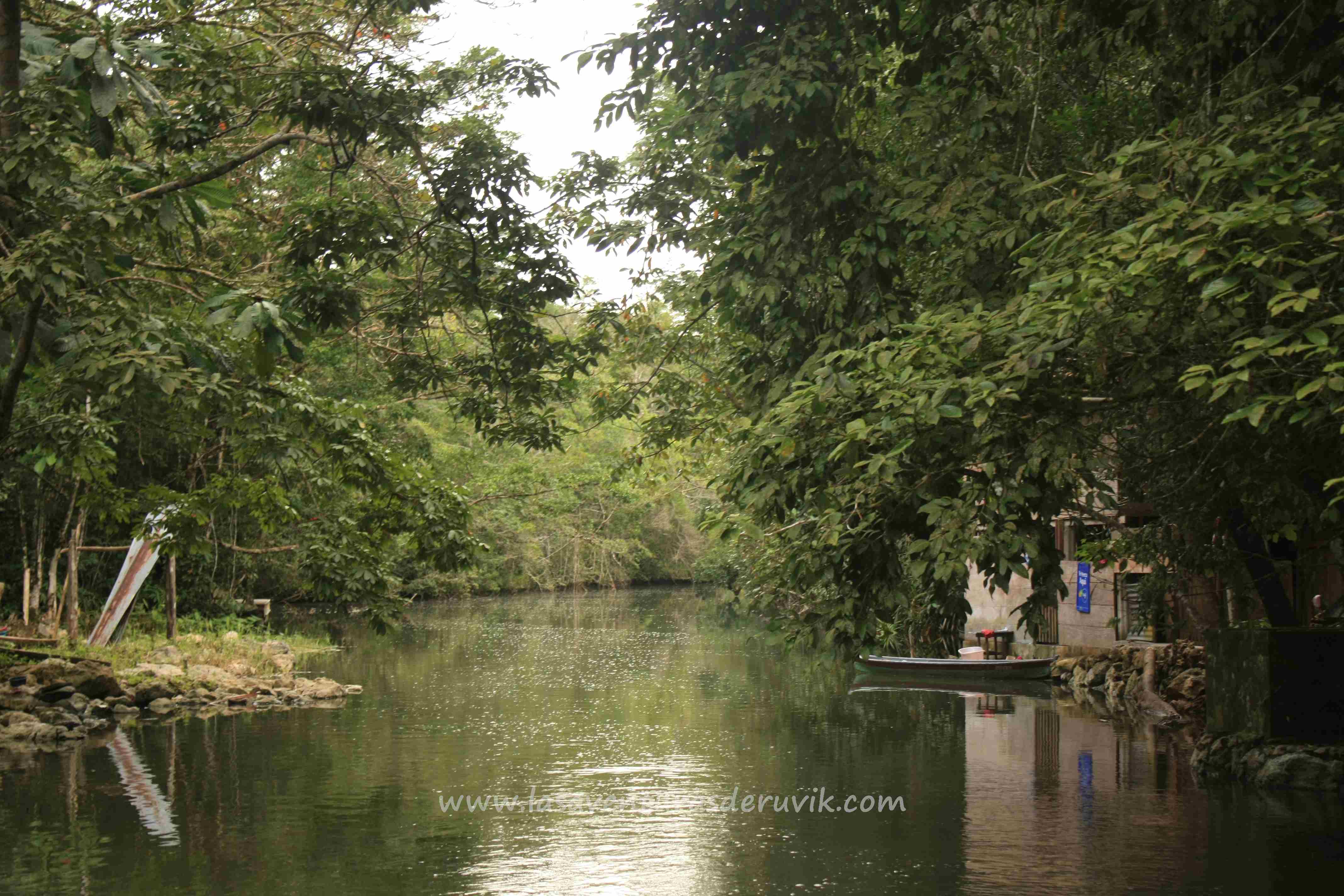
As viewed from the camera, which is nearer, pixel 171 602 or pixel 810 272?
pixel 810 272

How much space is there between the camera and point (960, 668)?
71.8 feet

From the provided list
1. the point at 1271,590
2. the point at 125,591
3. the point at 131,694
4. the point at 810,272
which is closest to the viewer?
the point at 810,272

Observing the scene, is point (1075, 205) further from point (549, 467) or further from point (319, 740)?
point (549, 467)

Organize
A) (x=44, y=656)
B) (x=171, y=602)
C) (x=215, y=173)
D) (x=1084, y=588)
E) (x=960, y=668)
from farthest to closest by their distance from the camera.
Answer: (x=171, y=602), (x=960, y=668), (x=1084, y=588), (x=44, y=656), (x=215, y=173)

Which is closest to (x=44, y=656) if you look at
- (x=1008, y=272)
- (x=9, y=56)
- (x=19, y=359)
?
(x=19, y=359)

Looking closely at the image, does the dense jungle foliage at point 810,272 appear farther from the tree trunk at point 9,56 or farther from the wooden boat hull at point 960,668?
the wooden boat hull at point 960,668

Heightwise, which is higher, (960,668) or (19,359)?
(19,359)

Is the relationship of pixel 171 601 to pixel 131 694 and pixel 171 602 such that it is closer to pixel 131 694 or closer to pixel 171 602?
pixel 171 602

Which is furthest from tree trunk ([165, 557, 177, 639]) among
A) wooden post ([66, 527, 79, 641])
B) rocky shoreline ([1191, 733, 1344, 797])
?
rocky shoreline ([1191, 733, 1344, 797])

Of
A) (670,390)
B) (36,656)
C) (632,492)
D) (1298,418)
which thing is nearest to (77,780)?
(36,656)

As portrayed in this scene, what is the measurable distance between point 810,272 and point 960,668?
14367 mm

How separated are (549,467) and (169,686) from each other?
23.8 metres

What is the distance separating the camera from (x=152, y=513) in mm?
12336

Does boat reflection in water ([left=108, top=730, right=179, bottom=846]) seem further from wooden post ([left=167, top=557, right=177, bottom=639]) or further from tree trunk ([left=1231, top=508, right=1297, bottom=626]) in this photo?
tree trunk ([left=1231, top=508, right=1297, bottom=626])
